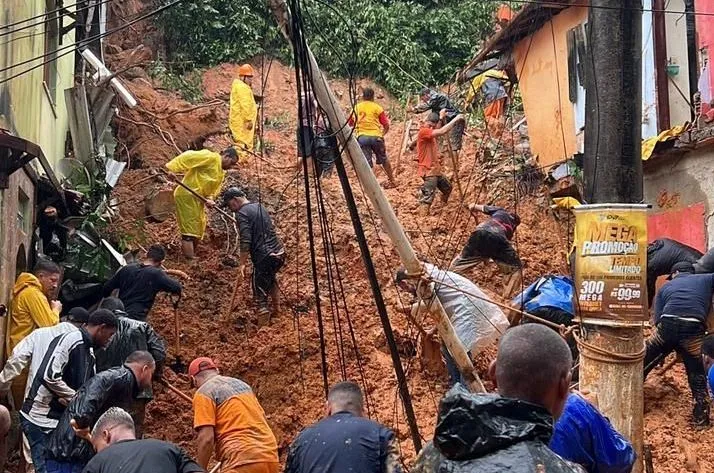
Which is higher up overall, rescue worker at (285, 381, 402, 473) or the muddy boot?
rescue worker at (285, 381, 402, 473)

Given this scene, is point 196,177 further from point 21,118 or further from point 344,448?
point 344,448

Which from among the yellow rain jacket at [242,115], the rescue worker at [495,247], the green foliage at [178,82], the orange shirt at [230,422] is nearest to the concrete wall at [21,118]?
the orange shirt at [230,422]

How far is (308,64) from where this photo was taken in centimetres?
621

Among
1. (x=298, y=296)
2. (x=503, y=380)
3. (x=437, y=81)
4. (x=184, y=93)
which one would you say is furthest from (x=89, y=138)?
(x=437, y=81)

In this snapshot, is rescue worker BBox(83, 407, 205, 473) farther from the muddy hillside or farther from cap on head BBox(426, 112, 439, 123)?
cap on head BBox(426, 112, 439, 123)

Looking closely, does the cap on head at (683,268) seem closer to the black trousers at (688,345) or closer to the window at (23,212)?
the black trousers at (688,345)

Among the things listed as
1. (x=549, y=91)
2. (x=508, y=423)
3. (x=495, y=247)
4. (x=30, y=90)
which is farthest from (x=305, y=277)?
(x=508, y=423)

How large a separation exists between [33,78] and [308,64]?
6007 millimetres

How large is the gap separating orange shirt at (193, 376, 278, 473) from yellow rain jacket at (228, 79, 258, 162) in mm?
10052

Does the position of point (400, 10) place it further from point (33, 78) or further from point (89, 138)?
point (33, 78)

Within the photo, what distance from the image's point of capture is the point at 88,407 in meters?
6.02

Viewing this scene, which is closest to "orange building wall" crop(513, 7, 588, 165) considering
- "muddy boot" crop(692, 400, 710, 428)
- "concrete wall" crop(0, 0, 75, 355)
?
"muddy boot" crop(692, 400, 710, 428)

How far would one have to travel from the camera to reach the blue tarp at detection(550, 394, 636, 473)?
3961 millimetres

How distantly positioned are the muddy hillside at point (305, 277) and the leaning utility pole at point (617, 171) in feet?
7.41
